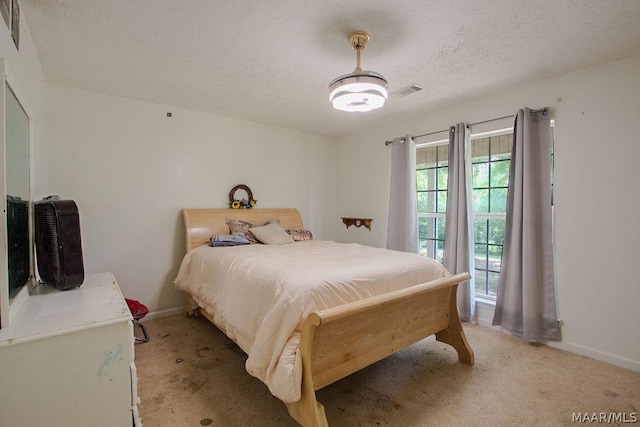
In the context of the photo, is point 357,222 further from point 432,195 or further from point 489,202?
point 489,202

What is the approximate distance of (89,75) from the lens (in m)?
2.57

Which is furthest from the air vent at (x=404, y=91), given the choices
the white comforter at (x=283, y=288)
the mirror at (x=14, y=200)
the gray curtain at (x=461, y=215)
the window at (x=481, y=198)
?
the mirror at (x=14, y=200)

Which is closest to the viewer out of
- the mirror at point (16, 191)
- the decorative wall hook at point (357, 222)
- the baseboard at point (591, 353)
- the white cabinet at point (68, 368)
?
the white cabinet at point (68, 368)

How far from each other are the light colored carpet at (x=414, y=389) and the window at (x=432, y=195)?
136 centimetres

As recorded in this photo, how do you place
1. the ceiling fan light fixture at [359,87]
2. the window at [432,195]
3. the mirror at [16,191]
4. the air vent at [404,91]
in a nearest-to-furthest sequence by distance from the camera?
the mirror at [16,191], the ceiling fan light fixture at [359,87], the air vent at [404,91], the window at [432,195]

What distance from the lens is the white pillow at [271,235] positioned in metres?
3.37

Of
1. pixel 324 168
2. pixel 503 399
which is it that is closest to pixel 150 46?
pixel 324 168

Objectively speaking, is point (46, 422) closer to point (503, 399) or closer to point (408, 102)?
point (503, 399)

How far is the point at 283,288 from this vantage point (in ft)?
5.58

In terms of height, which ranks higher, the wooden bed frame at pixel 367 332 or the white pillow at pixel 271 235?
the white pillow at pixel 271 235

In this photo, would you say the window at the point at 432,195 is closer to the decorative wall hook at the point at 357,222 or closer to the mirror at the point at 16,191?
the decorative wall hook at the point at 357,222

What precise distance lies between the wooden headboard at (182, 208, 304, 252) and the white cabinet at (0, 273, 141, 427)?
1.98 m

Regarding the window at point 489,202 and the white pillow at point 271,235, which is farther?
the white pillow at point 271,235

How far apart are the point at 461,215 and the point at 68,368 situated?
10.5ft
